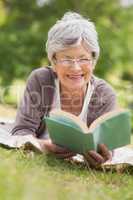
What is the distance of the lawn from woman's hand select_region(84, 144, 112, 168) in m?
0.06

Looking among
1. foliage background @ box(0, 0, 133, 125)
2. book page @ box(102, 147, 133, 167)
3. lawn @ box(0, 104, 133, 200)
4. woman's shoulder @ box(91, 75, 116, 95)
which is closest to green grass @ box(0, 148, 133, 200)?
lawn @ box(0, 104, 133, 200)

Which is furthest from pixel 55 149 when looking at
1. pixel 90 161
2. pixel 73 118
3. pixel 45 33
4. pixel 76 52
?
pixel 45 33

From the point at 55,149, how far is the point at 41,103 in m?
0.60

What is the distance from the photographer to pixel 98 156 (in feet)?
16.2

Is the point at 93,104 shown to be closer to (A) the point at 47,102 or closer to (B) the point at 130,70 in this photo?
(A) the point at 47,102

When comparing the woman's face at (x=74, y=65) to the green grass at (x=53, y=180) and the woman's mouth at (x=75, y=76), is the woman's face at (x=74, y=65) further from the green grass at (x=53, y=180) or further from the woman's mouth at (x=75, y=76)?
the green grass at (x=53, y=180)

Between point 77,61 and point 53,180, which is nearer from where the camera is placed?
point 53,180

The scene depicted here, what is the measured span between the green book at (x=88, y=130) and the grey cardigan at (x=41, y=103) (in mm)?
590

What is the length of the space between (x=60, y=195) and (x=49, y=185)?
0.09 m

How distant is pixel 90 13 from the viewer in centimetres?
2220

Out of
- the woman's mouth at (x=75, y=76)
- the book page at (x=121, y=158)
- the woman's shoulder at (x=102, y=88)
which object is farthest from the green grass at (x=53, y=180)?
the woman's shoulder at (x=102, y=88)

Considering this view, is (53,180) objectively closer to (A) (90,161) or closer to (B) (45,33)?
(A) (90,161)

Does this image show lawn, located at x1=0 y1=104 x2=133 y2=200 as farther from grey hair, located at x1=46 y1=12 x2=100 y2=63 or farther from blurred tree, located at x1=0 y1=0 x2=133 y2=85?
blurred tree, located at x1=0 y1=0 x2=133 y2=85

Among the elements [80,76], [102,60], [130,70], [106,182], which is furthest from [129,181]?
[130,70]
